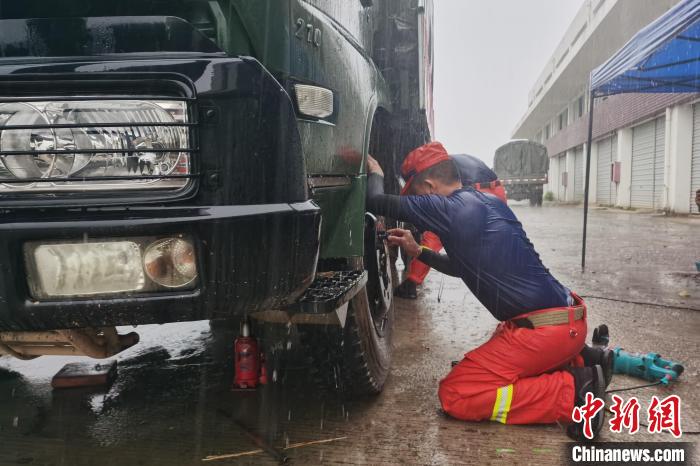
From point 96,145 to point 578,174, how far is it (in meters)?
28.1

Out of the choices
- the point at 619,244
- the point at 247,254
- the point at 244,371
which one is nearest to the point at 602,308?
the point at 244,371

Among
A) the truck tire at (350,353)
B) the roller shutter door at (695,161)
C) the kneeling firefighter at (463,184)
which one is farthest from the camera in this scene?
the roller shutter door at (695,161)

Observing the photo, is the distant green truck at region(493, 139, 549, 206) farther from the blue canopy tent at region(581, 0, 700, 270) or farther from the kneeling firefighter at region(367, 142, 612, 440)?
the kneeling firefighter at region(367, 142, 612, 440)

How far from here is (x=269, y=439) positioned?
1984mm

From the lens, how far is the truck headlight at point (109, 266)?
1218mm

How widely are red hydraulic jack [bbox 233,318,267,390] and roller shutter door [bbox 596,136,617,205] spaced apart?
20.2 metres

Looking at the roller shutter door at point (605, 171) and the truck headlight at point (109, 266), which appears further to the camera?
the roller shutter door at point (605, 171)

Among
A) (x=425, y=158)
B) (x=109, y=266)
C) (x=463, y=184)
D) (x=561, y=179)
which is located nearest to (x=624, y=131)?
(x=561, y=179)

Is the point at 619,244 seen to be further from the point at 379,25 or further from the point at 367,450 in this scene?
the point at 367,450

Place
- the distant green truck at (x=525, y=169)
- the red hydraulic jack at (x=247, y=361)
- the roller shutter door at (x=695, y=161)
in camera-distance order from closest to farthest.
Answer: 1. the red hydraulic jack at (x=247, y=361)
2. the roller shutter door at (x=695, y=161)
3. the distant green truck at (x=525, y=169)

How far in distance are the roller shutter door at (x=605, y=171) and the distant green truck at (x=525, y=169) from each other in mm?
2010

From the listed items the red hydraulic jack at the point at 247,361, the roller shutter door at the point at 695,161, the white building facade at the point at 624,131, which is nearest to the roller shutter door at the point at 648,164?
the white building facade at the point at 624,131

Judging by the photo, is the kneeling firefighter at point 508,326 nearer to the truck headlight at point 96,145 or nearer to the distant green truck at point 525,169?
the truck headlight at point 96,145

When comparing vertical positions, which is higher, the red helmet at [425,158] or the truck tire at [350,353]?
the red helmet at [425,158]
